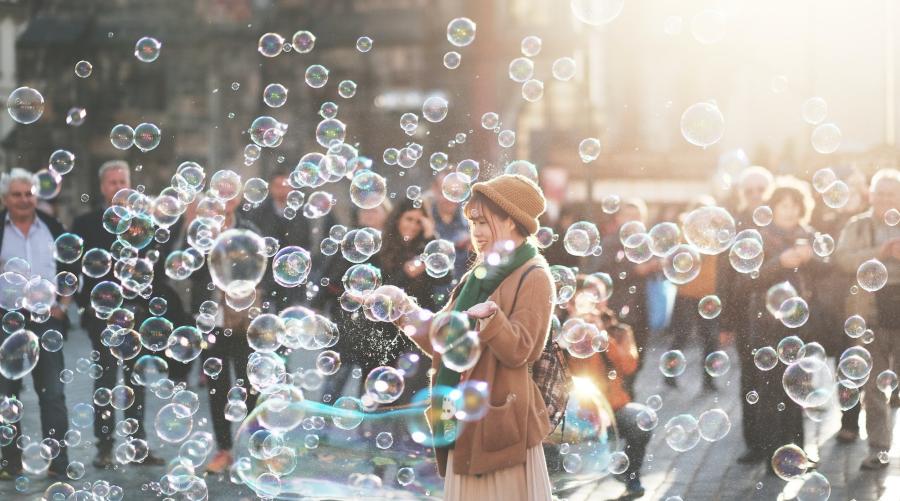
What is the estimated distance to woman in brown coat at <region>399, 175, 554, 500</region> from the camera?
335cm

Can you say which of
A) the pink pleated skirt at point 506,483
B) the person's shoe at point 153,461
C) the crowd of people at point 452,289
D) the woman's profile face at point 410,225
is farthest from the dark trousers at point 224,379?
the pink pleated skirt at point 506,483

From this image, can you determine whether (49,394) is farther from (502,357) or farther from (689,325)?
(689,325)

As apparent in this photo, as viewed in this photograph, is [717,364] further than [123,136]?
No

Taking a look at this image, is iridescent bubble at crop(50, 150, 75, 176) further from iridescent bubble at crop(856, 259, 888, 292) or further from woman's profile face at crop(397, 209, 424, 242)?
iridescent bubble at crop(856, 259, 888, 292)

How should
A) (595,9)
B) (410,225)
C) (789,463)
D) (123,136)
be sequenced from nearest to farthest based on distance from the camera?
1. (789,463)
2. (410,225)
3. (123,136)
4. (595,9)

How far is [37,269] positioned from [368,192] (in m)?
1.87

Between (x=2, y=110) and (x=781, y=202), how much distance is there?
18.8 m

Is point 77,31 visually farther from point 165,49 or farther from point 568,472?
point 568,472

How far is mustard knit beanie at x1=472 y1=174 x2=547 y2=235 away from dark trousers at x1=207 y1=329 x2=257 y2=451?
10.4 ft

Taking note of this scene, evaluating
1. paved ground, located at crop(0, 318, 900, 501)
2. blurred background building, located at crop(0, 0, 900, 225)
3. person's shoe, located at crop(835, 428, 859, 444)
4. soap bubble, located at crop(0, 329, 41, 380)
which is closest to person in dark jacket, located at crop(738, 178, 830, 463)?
paved ground, located at crop(0, 318, 900, 501)

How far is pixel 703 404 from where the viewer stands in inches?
301

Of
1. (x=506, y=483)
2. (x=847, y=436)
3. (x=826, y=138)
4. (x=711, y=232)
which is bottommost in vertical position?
(x=847, y=436)

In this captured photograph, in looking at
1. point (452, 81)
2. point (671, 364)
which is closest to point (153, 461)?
point (671, 364)

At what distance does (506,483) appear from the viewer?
3.40m
